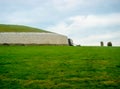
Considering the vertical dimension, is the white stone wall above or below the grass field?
above

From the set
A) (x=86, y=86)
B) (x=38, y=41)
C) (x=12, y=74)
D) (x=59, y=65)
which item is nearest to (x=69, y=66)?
(x=59, y=65)

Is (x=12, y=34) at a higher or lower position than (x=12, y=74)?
→ higher

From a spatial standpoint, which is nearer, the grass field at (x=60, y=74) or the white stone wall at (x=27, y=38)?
the grass field at (x=60, y=74)

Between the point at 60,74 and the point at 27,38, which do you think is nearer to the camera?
the point at 60,74

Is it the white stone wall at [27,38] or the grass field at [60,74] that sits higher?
the white stone wall at [27,38]

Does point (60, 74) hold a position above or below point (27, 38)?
below

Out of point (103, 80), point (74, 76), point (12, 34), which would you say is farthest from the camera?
point (12, 34)

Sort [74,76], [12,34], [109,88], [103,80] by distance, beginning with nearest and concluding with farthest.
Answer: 1. [109,88]
2. [103,80]
3. [74,76]
4. [12,34]

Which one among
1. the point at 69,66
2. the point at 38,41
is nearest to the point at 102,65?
the point at 69,66

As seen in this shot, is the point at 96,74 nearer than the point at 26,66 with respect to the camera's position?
Yes

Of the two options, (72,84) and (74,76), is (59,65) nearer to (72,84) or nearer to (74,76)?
(74,76)

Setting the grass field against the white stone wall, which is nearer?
the grass field

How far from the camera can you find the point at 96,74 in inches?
512

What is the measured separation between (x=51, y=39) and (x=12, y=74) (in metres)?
25.7
